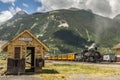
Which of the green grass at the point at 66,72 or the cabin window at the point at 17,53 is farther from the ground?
the cabin window at the point at 17,53

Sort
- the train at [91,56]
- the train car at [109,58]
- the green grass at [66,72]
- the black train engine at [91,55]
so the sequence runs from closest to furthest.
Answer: the green grass at [66,72]
the black train engine at [91,55]
the train at [91,56]
the train car at [109,58]

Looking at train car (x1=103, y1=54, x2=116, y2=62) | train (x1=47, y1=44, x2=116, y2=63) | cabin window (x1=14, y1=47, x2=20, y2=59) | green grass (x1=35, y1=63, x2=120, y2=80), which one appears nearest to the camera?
green grass (x1=35, y1=63, x2=120, y2=80)

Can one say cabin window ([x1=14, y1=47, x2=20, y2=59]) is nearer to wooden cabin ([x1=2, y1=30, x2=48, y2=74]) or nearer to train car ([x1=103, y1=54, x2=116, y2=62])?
wooden cabin ([x1=2, y1=30, x2=48, y2=74])

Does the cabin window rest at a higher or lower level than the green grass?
higher

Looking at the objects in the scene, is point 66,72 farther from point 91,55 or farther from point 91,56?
point 91,56

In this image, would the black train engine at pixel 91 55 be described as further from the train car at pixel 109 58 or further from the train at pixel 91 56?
the train car at pixel 109 58

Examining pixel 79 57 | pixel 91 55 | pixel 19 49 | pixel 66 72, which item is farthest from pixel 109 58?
pixel 19 49

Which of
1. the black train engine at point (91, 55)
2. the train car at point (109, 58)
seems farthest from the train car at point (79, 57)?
the train car at point (109, 58)

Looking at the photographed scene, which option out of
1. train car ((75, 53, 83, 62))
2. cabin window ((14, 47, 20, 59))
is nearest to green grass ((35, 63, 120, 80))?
cabin window ((14, 47, 20, 59))

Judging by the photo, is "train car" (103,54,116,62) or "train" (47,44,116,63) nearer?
"train" (47,44,116,63)

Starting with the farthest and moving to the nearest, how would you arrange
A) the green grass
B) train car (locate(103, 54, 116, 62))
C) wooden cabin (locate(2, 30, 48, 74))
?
1. train car (locate(103, 54, 116, 62))
2. wooden cabin (locate(2, 30, 48, 74))
3. the green grass

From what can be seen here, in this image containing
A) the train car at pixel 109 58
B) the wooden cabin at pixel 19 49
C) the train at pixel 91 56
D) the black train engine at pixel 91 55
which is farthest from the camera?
the train car at pixel 109 58

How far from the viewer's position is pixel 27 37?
4356 cm

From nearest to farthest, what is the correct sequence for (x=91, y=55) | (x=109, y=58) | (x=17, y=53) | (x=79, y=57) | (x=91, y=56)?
(x=17, y=53), (x=91, y=55), (x=91, y=56), (x=79, y=57), (x=109, y=58)
